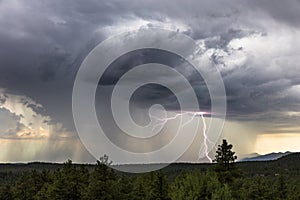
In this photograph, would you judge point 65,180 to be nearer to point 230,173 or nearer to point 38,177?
point 38,177

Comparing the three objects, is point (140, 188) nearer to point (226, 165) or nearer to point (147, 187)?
point (147, 187)

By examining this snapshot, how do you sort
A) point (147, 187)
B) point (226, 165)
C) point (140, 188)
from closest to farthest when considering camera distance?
point (226, 165), point (147, 187), point (140, 188)

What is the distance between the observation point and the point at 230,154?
4872 cm

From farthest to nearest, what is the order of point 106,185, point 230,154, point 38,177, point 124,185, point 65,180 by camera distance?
point 38,177 → point 124,185 → point 65,180 → point 106,185 → point 230,154

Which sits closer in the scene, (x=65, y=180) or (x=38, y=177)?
(x=65, y=180)

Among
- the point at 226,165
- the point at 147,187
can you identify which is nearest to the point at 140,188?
the point at 147,187

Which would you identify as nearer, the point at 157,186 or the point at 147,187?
the point at 157,186

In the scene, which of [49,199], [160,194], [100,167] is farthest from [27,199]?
[160,194]

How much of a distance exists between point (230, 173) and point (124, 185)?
22.5 meters

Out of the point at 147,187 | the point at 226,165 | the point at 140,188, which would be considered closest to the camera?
the point at 226,165

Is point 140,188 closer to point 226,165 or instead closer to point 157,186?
point 157,186

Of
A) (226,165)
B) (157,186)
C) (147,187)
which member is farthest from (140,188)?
(226,165)

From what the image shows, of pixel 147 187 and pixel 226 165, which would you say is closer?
pixel 226 165

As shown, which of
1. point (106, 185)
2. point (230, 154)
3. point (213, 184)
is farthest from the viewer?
point (106, 185)
